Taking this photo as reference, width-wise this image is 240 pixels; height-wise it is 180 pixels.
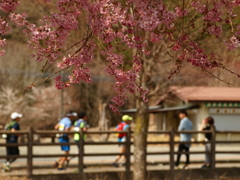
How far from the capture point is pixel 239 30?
19.3 ft

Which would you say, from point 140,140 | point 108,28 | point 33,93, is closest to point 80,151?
point 140,140

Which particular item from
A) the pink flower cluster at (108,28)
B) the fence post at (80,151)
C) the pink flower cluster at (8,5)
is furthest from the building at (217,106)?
the pink flower cluster at (8,5)

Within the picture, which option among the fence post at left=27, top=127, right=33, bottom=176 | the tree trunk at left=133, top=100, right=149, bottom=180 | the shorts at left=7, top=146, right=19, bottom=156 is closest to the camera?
the tree trunk at left=133, top=100, right=149, bottom=180

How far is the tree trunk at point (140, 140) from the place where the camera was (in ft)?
36.8

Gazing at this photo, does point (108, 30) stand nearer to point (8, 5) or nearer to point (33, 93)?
point (8, 5)

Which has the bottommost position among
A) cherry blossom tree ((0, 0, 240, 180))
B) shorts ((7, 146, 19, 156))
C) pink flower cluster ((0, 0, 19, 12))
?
shorts ((7, 146, 19, 156))

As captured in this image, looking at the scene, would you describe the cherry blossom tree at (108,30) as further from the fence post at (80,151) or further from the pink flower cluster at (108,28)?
the fence post at (80,151)

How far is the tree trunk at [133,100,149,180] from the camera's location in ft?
36.8

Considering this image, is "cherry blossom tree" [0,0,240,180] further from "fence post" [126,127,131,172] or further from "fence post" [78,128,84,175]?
"fence post" [126,127,131,172]

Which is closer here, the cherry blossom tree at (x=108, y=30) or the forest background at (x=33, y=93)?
the cherry blossom tree at (x=108, y=30)

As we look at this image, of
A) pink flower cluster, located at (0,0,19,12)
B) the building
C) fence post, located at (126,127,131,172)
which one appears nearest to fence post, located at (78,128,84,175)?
fence post, located at (126,127,131,172)

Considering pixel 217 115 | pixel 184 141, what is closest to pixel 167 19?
pixel 184 141

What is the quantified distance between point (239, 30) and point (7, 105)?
4090cm

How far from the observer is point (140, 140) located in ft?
37.1
